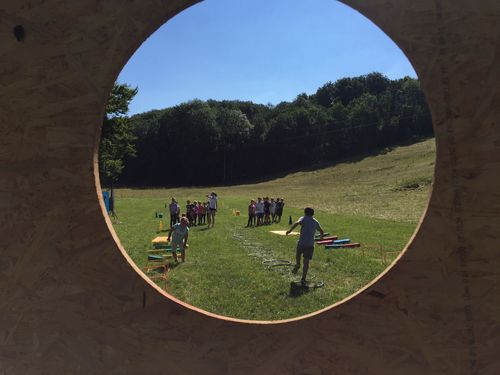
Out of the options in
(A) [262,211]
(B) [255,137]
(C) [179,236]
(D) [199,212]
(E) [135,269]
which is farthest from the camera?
(B) [255,137]

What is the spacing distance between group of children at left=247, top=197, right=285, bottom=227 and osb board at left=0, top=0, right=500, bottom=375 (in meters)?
16.4

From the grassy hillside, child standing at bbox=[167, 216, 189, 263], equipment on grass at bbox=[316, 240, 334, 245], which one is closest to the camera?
child standing at bbox=[167, 216, 189, 263]

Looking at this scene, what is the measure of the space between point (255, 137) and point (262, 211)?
57.3 metres

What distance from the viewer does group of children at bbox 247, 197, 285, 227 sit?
21184 millimetres

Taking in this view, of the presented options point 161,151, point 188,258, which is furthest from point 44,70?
point 161,151

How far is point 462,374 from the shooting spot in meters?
4.25

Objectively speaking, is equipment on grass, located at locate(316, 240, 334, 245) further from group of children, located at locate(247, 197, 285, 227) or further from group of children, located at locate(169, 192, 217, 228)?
group of children, located at locate(169, 192, 217, 228)

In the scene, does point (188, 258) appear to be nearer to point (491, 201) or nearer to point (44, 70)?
point (44, 70)

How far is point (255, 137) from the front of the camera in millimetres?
77500

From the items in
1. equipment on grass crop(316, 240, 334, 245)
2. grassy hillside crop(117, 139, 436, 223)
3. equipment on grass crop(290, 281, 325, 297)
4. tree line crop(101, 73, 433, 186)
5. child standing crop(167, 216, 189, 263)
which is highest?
tree line crop(101, 73, 433, 186)

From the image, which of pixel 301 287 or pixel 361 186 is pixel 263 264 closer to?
pixel 301 287

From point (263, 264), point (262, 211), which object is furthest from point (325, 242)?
point (262, 211)

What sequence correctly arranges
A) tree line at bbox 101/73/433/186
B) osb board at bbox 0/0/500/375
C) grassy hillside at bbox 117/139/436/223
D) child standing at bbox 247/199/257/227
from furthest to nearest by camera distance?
tree line at bbox 101/73/433/186 < grassy hillside at bbox 117/139/436/223 < child standing at bbox 247/199/257/227 < osb board at bbox 0/0/500/375

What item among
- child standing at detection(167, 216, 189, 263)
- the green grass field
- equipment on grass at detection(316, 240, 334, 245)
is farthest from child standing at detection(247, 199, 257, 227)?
child standing at detection(167, 216, 189, 263)
